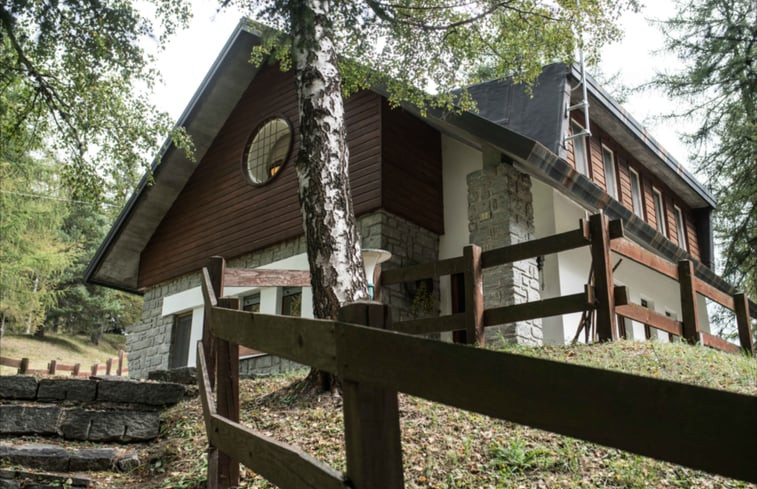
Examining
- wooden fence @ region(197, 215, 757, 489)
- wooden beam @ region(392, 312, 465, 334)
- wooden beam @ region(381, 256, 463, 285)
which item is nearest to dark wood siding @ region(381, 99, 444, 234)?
wooden beam @ region(381, 256, 463, 285)

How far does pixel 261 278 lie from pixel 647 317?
4.04 m

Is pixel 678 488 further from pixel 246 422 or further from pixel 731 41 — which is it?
pixel 731 41

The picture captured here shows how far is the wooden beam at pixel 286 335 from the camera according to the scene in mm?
2457

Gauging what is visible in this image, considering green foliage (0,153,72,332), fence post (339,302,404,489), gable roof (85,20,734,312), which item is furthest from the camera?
green foliage (0,153,72,332)

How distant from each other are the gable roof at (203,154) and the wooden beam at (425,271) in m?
2.67

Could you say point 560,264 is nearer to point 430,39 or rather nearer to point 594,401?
point 430,39

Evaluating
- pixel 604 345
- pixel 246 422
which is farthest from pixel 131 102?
pixel 604 345

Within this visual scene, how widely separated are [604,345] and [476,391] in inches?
203

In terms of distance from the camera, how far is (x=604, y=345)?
653 cm

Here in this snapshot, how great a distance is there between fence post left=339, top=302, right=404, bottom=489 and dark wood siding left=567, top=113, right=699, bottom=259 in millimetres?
10091

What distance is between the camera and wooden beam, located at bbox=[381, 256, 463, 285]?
7223 mm

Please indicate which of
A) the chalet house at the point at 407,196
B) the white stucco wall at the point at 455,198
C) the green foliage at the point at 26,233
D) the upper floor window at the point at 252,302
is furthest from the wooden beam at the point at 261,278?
the green foliage at the point at 26,233

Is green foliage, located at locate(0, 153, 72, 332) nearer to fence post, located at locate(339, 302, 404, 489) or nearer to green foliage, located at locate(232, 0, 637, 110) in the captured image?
green foliage, located at locate(232, 0, 637, 110)

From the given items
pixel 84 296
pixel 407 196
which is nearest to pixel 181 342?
pixel 407 196
